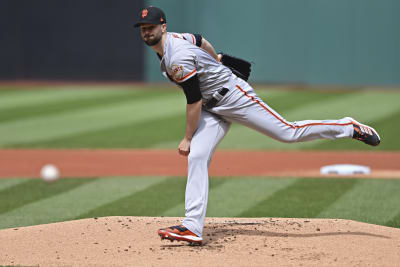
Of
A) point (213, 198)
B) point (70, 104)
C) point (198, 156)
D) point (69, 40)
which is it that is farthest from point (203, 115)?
point (69, 40)

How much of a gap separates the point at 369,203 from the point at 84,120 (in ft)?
28.4

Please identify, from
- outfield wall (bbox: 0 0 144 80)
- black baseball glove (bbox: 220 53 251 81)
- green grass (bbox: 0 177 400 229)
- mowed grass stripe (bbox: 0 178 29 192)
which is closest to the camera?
black baseball glove (bbox: 220 53 251 81)

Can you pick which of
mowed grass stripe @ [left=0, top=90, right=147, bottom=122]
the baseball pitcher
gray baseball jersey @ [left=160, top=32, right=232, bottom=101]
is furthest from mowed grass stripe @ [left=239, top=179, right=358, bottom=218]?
mowed grass stripe @ [left=0, top=90, right=147, bottom=122]

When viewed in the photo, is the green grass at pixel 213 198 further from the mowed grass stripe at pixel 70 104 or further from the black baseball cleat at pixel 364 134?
the mowed grass stripe at pixel 70 104

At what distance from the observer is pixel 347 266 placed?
5207 millimetres

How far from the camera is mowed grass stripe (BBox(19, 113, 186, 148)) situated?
12523 mm

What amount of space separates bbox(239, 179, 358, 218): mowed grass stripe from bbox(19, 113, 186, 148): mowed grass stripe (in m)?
3.91

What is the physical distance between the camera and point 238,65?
20.5 feet

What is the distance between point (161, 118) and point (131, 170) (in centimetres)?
568

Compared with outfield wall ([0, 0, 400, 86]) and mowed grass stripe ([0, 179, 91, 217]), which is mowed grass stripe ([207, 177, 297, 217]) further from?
outfield wall ([0, 0, 400, 86])

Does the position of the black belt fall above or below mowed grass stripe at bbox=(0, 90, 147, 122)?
above

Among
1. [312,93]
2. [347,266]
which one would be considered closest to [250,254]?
[347,266]

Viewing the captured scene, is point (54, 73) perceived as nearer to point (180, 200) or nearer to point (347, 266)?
point (180, 200)

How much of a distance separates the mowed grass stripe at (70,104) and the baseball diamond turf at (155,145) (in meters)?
0.02
